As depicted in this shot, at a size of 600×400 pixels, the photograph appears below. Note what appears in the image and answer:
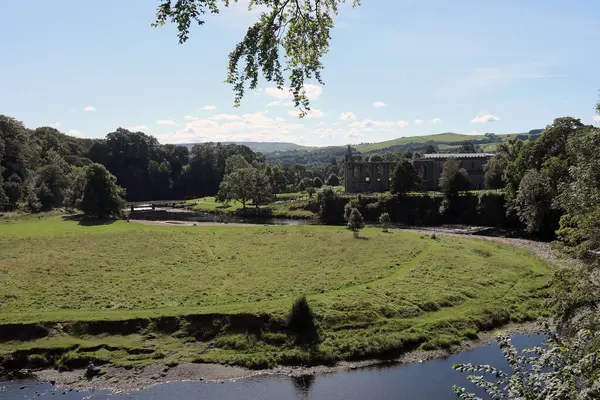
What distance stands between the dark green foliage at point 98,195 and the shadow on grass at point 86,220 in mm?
1343

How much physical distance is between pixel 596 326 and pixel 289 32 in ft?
35.3

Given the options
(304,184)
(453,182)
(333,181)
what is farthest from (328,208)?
(333,181)

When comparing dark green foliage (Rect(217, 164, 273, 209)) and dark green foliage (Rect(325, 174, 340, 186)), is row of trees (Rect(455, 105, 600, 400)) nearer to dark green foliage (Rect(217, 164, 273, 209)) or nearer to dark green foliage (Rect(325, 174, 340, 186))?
dark green foliage (Rect(217, 164, 273, 209))

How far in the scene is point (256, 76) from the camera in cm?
872

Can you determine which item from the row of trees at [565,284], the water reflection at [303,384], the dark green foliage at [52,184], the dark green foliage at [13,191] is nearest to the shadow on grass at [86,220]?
the dark green foliage at [52,184]

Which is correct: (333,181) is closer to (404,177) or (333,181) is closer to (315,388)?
(404,177)

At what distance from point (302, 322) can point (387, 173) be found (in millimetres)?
79778

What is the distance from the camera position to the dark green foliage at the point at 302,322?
1047 inches

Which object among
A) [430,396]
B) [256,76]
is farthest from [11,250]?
[256,76]

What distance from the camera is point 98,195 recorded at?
66500 mm

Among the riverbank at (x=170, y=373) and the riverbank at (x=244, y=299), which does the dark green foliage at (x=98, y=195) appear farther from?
the riverbank at (x=170, y=373)

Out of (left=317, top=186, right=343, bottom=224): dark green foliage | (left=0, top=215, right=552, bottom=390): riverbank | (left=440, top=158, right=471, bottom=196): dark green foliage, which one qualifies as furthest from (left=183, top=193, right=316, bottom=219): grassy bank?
(left=0, top=215, right=552, bottom=390): riverbank

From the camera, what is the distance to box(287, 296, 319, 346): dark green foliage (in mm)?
26594

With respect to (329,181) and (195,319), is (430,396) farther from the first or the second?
(329,181)
